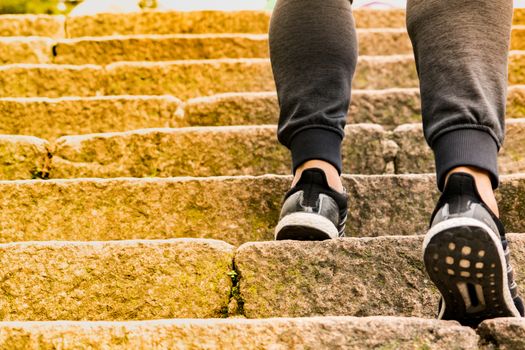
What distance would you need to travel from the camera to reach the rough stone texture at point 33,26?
3674mm

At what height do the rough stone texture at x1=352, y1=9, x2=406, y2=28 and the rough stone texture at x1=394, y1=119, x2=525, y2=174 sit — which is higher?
the rough stone texture at x1=352, y1=9, x2=406, y2=28

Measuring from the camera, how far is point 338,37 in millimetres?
1414

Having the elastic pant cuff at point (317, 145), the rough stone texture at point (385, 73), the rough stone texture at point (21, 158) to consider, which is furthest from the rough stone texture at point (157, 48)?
the elastic pant cuff at point (317, 145)

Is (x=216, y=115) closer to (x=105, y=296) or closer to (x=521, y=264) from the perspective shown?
(x=105, y=296)

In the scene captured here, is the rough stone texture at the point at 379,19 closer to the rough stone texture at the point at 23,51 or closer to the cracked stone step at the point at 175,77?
the cracked stone step at the point at 175,77

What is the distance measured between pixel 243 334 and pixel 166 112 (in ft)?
4.98

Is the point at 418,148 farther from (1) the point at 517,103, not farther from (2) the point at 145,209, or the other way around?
(2) the point at 145,209

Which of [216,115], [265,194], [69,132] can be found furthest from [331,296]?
[69,132]

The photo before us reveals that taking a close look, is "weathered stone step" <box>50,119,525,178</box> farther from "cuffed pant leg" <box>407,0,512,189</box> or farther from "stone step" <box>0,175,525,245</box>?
"cuffed pant leg" <box>407,0,512,189</box>

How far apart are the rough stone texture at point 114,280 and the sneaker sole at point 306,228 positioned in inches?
5.5

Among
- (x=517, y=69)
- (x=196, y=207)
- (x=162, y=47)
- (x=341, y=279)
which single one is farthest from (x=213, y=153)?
(x=517, y=69)

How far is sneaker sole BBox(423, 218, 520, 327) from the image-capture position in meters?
1.02

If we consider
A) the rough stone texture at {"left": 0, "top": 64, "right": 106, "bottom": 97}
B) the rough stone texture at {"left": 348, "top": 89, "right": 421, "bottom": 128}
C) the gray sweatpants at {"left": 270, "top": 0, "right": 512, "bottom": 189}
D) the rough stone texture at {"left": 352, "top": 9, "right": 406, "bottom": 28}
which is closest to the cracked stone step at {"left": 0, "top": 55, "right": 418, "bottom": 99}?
the rough stone texture at {"left": 0, "top": 64, "right": 106, "bottom": 97}

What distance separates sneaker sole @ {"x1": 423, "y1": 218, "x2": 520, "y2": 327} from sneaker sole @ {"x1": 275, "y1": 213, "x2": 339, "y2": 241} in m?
0.31
